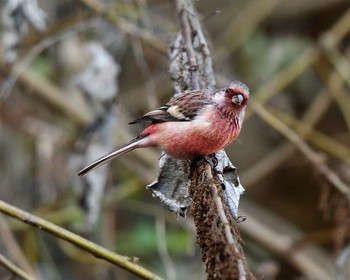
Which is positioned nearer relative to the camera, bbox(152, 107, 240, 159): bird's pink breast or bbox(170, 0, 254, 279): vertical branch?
bbox(170, 0, 254, 279): vertical branch

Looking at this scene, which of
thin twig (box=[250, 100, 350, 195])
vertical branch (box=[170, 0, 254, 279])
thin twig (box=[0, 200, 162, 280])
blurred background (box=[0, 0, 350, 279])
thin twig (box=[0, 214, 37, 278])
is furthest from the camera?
thin twig (box=[0, 214, 37, 278])

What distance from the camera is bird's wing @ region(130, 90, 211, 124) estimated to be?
2859 mm

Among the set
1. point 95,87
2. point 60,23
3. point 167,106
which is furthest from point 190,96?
point 60,23

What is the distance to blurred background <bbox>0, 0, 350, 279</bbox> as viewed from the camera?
13.7 feet

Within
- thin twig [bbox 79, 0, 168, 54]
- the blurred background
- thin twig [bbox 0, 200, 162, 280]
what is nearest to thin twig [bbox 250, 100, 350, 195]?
the blurred background

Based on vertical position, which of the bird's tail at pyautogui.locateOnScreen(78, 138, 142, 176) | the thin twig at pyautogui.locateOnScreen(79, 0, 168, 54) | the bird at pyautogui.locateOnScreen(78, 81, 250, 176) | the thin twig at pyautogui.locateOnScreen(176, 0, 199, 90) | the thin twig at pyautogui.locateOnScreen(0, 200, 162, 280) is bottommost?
the thin twig at pyautogui.locateOnScreen(0, 200, 162, 280)

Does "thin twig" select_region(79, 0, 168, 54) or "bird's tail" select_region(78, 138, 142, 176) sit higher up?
"thin twig" select_region(79, 0, 168, 54)

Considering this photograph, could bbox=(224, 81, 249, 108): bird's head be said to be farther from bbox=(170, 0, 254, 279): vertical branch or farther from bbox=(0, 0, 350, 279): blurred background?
bbox=(0, 0, 350, 279): blurred background

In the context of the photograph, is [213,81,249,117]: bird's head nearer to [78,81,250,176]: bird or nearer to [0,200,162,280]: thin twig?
[78,81,250,176]: bird

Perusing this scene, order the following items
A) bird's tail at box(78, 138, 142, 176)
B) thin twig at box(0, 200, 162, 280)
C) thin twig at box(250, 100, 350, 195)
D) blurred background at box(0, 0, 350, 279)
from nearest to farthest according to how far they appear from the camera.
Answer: thin twig at box(0, 200, 162, 280), bird's tail at box(78, 138, 142, 176), thin twig at box(250, 100, 350, 195), blurred background at box(0, 0, 350, 279)

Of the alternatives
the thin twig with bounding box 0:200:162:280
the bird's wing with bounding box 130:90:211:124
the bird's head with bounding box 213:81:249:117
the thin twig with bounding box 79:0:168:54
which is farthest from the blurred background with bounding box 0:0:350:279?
the thin twig with bounding box 0:200:162:280

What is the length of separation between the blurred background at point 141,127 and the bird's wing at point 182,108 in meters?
0.88

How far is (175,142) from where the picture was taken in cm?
283

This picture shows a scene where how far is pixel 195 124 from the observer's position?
9.59 ft
